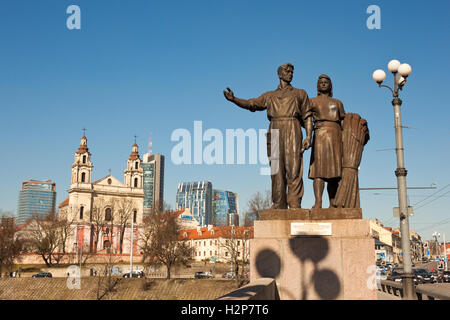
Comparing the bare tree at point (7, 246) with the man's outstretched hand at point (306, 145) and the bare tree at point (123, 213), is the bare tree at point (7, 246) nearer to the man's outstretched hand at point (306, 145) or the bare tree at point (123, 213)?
the bare tree at point (123, 213)

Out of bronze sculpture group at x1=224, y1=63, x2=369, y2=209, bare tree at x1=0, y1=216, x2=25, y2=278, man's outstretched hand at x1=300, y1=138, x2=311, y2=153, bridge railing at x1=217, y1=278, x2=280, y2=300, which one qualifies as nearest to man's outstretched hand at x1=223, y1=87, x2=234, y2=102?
bronze sculpture group at x1=224, y1=63, x2=369, y2=209

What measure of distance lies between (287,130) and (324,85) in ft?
4.43

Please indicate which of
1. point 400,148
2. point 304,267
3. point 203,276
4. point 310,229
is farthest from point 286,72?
point 203,276

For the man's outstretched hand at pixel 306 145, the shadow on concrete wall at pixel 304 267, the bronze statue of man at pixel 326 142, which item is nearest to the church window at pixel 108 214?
the bronze statue of man at pixel 326 142

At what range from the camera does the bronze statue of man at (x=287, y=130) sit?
9.85 m

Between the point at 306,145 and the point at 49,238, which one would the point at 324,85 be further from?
the point at 49,238

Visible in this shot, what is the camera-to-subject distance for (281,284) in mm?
8852

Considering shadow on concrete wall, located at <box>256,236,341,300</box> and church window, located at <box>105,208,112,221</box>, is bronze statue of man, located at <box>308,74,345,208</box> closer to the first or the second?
shadow on concrete wall, located at <box>256,236,341,300</box>

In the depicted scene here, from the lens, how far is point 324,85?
10.3m

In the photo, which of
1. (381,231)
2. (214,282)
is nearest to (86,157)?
(214,282)

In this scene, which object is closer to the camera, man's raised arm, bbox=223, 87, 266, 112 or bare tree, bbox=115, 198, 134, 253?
man's raised arm, bbox=223, 87, 266, 112

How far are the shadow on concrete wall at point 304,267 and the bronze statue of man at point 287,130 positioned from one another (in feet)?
3.20

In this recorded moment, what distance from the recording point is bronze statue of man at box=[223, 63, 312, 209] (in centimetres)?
985
